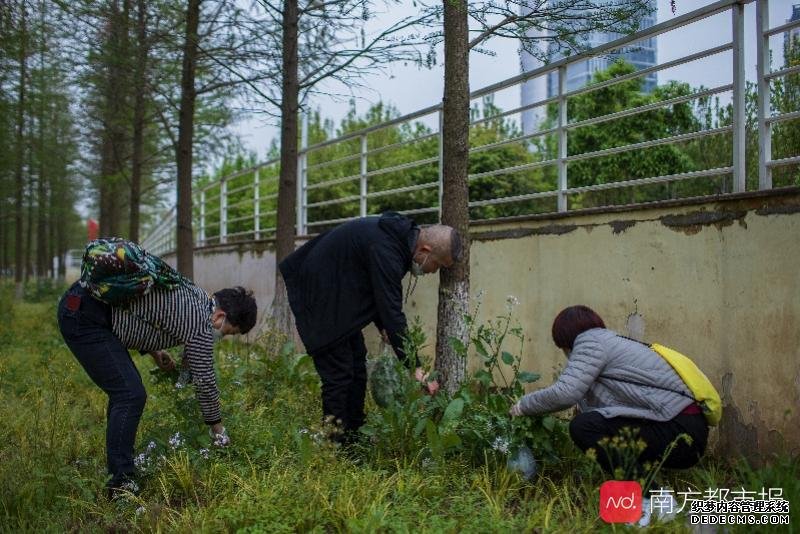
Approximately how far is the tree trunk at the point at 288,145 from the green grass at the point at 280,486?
2.84 meters

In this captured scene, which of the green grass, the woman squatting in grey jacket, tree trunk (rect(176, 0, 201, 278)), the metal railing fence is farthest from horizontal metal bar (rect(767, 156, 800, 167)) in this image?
tree trunk (rect(176, 0, 201, 278))

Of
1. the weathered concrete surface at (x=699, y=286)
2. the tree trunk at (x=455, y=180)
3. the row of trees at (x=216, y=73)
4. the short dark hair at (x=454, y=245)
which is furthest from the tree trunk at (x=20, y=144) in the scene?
the weathered concrete surface at (x=699, y=286)

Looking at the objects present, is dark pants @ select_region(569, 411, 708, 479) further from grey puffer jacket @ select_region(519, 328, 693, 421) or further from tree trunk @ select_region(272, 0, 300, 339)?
tree trunk @ select_region(272, 0, 300, 339)

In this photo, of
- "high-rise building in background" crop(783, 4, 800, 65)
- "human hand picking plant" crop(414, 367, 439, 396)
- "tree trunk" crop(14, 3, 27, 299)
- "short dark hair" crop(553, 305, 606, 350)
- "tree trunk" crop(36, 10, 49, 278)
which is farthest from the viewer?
"tree trunk" crop(36, 10, 49, 278)

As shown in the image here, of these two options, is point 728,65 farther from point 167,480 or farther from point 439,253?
point 167,480

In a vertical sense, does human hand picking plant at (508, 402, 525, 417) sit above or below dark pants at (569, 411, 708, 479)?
above

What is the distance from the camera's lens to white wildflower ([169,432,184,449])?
410 centimetres

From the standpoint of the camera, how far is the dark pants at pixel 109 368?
3.85 m

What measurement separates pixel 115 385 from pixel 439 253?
5.92 ft

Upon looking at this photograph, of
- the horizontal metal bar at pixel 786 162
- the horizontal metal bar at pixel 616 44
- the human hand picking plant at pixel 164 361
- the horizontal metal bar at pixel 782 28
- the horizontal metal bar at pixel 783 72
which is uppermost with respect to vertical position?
the horizontal metal bar at pixel 616 44

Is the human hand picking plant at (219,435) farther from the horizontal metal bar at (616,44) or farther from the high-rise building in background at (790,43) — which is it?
the high-rise building in background at (790,43)

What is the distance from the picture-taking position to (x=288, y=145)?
25.8 ft

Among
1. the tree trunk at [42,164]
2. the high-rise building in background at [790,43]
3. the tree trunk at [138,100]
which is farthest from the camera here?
the tree trunk at [138,100]

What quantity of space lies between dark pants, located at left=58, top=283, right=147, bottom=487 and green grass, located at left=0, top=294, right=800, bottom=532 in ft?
0.61
